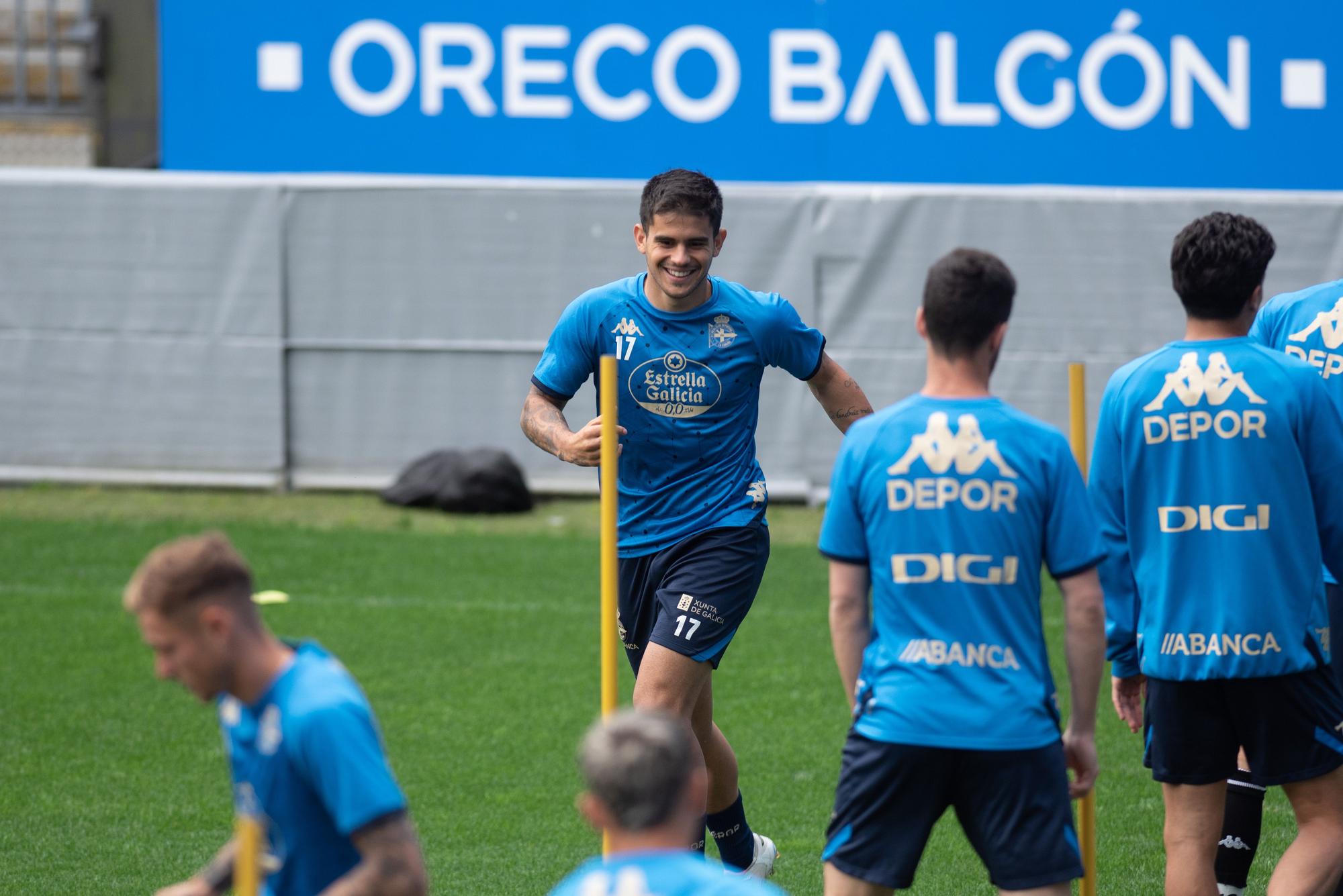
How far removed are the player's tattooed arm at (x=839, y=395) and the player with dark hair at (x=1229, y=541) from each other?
1.34 m

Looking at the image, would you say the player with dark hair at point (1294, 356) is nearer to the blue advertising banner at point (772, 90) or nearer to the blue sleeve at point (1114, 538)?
the blue sleeve at point (1114, 538)

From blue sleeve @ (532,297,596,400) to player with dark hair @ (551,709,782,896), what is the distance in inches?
116

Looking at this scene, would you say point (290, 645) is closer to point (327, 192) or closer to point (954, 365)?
point (954, 365)

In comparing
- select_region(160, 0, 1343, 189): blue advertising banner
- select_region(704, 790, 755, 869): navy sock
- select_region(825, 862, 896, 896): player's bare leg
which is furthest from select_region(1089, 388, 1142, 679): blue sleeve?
select_region(160, 0, 1343, 189): blue advertising banner

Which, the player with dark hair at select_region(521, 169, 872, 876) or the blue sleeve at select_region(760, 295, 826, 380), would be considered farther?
the blue sleeve at select_region(760, 295, 826, 380)

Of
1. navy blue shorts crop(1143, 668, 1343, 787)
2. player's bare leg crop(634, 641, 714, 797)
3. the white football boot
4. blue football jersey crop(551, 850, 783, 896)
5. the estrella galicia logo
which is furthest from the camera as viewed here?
the white football boot

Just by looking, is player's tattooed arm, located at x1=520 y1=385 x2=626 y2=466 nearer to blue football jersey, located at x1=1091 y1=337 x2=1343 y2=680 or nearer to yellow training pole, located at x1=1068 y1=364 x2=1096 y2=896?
yellow training pole, located at x1=1068 y1=364 x2=1096 y2=896

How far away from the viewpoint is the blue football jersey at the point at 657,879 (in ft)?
8.74

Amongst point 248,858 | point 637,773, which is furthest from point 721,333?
point 248,858

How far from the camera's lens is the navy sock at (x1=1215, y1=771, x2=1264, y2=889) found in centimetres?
528

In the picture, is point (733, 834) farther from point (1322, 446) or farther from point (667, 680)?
point (1322, 446)

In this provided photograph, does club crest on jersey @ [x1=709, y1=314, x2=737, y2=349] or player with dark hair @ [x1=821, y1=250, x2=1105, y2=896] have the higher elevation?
club crest on jersey @ [x1=709, y1=314, x2=737, y2=349]

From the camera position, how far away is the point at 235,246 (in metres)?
13.5

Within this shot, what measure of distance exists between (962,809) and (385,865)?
4.56 feet
